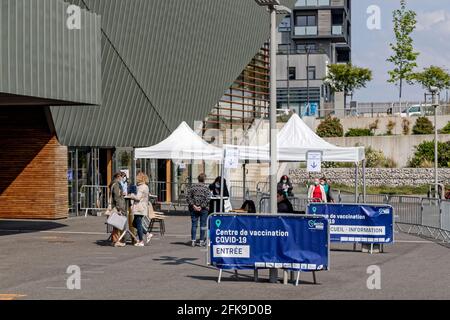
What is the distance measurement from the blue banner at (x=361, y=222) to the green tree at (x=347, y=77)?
6361cm

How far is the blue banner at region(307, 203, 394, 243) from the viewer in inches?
888

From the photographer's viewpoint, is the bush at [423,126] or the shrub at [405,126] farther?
the shrub at [405,126]

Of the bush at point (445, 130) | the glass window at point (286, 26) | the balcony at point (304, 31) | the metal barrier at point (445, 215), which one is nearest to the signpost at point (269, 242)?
the metal barrier at point (445, 215)

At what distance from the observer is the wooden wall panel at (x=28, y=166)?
32.5m

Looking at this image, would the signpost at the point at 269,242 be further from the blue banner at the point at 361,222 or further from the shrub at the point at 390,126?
the shrub at the point at 390,126

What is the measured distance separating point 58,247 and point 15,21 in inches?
226

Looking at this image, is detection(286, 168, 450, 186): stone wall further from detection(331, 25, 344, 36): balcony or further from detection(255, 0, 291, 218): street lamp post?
detection(331, 25, 344, 36): balcony

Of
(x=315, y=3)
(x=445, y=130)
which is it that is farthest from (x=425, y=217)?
(x=315, y=3)

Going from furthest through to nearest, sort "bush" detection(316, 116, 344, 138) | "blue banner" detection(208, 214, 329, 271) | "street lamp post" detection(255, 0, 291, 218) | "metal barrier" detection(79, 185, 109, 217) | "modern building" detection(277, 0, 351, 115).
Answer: "modern building" detection(277, 0, 351, 115), "bush" detection(316, 116, 344, 138), "metal barrier" detection(79, 185, 109, 217), "street lamp post" detection(255, 0, 291, 218), "blue banner" detection(208, 214, 329, 271)

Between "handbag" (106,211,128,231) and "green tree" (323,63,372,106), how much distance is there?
64.6 m

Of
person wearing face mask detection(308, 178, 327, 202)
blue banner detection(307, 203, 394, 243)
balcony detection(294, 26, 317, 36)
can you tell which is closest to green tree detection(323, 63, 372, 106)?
balcony detection(294, 26, 317, 36)

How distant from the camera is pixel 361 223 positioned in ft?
74.5

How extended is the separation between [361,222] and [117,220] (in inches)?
232
